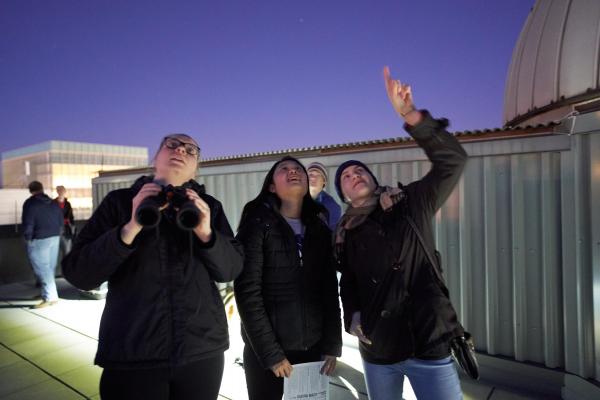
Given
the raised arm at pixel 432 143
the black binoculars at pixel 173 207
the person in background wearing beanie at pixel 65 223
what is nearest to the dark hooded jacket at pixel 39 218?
the person in background wearing beanie at pixel 65 223

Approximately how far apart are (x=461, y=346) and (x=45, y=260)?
23.2 ft

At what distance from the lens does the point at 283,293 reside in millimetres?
2002

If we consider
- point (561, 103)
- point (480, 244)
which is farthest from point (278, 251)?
point (561, 103)

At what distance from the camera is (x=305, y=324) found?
2.02 m

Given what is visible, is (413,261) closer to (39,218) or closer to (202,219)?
(202,219)

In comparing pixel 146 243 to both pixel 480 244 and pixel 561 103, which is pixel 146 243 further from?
pixel 561 103

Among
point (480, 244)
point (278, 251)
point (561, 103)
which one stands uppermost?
point (561, 103)

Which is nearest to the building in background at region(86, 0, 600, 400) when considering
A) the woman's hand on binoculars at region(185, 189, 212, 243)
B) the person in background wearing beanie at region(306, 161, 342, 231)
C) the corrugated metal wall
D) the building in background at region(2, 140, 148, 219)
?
the corrugated metal wall

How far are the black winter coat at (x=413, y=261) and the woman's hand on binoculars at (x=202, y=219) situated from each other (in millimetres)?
823

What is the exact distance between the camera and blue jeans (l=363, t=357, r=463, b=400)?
171 cm

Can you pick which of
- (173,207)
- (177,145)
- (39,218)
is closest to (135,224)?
(173,207)

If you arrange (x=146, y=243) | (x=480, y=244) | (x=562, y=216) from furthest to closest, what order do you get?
(x=480, y=244) < (x=562, y=216) < (x=146, y=243)

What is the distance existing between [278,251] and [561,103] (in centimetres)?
661

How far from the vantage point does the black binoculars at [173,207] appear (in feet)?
4.51
